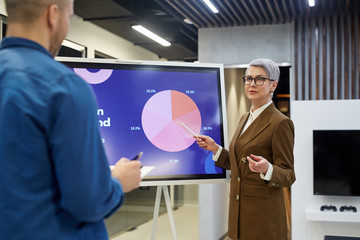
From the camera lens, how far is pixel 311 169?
4.64m

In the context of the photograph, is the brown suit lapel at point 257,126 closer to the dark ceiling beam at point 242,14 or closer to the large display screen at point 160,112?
the large display screen at point 160,112

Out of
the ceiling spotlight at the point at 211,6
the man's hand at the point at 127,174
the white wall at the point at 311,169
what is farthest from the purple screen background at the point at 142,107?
the ceiling spotlight at the point at 211,6

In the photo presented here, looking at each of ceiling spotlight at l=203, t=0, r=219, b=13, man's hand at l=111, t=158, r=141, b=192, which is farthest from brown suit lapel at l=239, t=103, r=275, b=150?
ceiling spotlight at l=203, t=0, r=219, b=13

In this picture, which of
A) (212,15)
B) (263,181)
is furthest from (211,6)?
(263,181)

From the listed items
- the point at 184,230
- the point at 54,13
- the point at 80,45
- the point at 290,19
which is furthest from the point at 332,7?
the point at 54,13

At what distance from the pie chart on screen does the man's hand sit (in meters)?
1.32

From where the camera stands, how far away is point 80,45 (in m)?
5.89

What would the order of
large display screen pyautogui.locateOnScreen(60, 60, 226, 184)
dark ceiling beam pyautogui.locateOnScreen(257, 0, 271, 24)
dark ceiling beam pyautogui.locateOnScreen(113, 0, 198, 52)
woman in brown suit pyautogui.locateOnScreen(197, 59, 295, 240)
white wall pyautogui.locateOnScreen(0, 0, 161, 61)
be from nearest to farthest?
woman in brown suit pyautogui.locateOnScreen(197, 59, 295, 240) → large display screen pyautogui.locateOnScreen(60, 60, 226, 184) → dark ceiling beam pyautogui.locateOnScreen(257, 0, 271, 24) → dark ceiling beam pyautogui.locateOnScreen(113, 0, 198, 52) → white wall pyautogui.locateOnScreen(0, 0, 161, 61)

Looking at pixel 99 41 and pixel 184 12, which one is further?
pixel 99 41

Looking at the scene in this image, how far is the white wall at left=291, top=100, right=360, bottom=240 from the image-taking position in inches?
177

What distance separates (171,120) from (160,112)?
9 centimetres

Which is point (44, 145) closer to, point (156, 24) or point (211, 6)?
point (211, 6)

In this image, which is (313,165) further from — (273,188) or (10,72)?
(10,72)

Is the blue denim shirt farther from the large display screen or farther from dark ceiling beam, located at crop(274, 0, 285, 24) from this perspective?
dark ceiling beam, located at crop(274, 0, 285, 24)
